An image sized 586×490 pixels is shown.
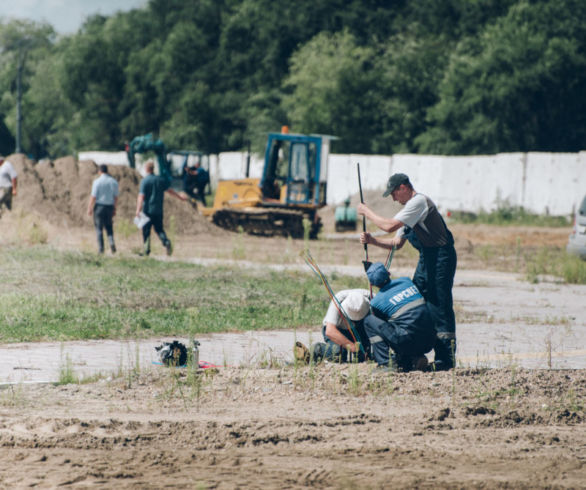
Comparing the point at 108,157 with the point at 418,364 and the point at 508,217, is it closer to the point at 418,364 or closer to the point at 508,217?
the point at 508,217

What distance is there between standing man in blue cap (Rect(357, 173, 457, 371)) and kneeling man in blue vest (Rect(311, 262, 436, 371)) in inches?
8.7

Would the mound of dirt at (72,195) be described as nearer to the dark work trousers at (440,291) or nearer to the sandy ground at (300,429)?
the dark work trousers at (440,291)

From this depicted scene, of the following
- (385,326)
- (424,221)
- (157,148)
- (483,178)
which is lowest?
(385,326)

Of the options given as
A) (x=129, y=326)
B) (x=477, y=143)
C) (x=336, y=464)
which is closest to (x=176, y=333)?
(x=129, y=326)

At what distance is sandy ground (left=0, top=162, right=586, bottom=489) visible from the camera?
5.55m

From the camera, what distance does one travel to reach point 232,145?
67.7 m

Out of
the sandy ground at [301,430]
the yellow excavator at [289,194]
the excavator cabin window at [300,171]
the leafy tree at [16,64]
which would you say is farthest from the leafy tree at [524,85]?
the leafy tree at [16,64]

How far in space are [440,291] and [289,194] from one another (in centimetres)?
1879

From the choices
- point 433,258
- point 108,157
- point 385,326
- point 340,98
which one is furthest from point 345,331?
point 108,157

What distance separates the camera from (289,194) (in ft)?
89.9

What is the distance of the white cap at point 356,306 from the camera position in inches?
340

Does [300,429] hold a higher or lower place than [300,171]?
lower

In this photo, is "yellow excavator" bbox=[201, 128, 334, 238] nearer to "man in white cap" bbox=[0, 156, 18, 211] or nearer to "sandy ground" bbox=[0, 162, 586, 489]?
"man in white cap" bbox=[0, 156, 18, 211]

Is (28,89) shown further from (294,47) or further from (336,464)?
(336,464)
